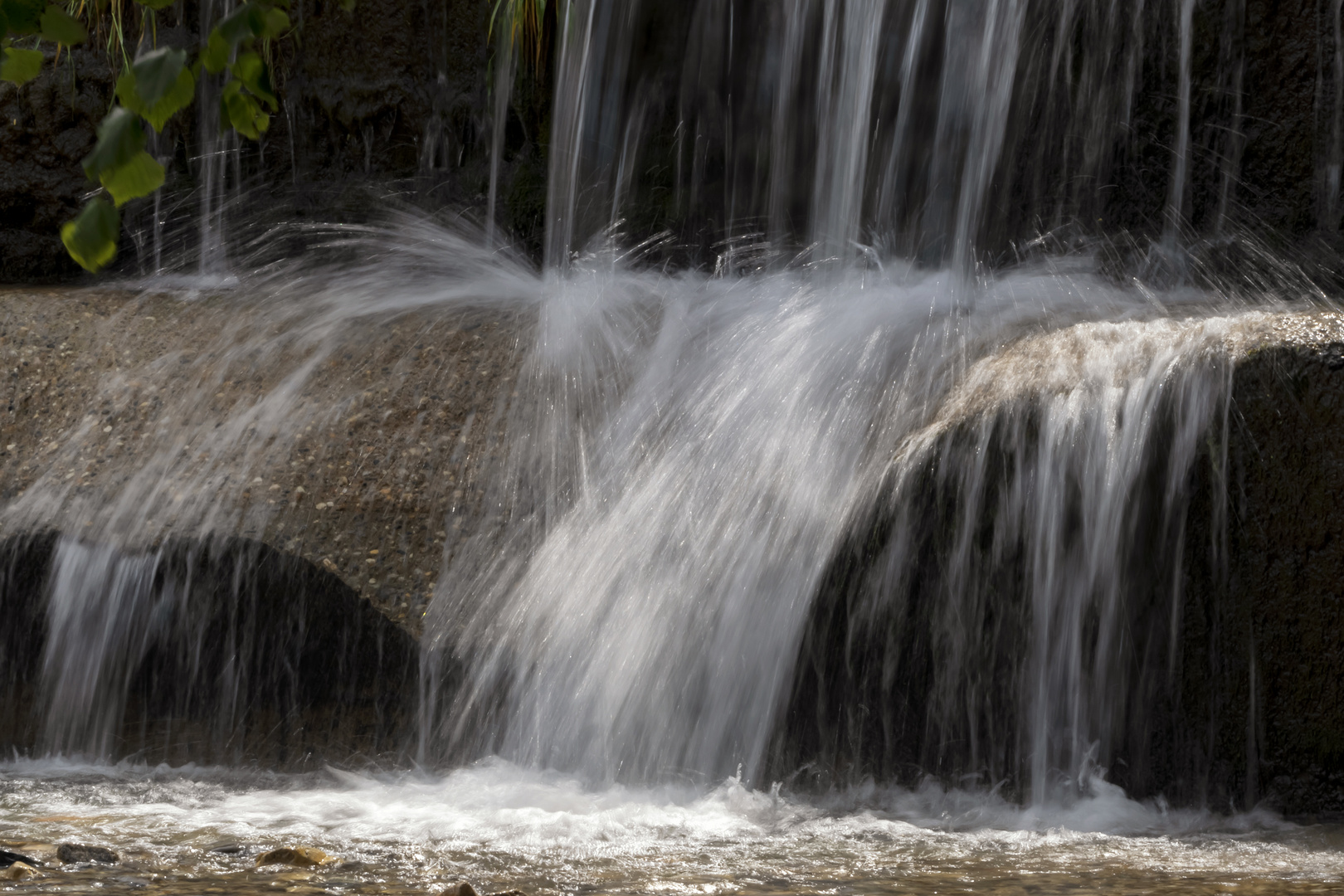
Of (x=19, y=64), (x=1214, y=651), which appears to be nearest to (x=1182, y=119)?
(x=1214, y=651)

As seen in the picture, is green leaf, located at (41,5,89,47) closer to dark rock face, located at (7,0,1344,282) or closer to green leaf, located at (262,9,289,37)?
green leaf, located at (262,9,289,37)

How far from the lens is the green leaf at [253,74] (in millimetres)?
1224

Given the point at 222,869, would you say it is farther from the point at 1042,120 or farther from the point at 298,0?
the point at 298,0

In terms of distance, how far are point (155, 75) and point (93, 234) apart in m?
0.13

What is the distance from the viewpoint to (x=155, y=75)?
1.06 m

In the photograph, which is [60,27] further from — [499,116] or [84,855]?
[499,116]

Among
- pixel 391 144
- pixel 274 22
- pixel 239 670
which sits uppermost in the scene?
pixel 391 144

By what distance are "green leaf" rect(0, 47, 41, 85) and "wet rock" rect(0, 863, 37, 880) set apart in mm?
1880

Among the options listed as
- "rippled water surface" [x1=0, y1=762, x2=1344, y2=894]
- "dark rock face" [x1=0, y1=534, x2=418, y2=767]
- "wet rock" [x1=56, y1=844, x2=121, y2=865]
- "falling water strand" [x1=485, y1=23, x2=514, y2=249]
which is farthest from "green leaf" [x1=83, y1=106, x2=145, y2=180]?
"falling water strand" [x1=485, y1=23, x2=514, y2=249]

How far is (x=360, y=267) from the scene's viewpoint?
20.7 feet

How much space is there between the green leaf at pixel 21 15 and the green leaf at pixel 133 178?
0.13 metres

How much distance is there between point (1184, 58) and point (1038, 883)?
4.26 metres

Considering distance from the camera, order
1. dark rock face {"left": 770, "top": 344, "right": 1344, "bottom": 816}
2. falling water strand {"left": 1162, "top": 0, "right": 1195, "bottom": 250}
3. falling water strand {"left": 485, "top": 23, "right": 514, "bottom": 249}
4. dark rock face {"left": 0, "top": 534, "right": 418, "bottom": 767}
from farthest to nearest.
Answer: falling water strand {"left": 485, "top": 23, "right": 514, "bottom": 249} → falling water strand {"left": 1162, "top": 0, "right": 1195, "bottom": 250} → dark rock face {"left": 0, "top": 534, "right": 418, "bottom": 767} → dark rock face {"left": 770, "top": 344, "right": 1344, "bottom": 816}

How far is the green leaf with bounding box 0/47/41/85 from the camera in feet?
3.49
